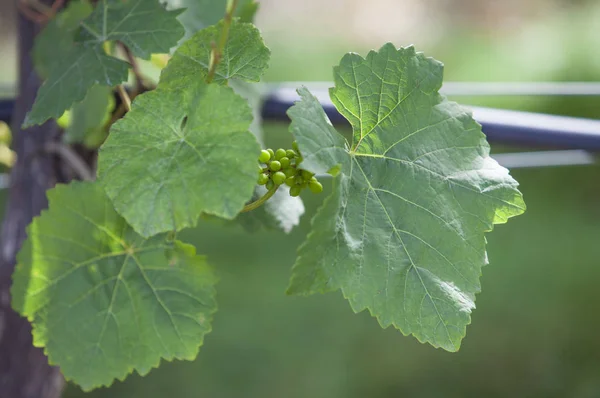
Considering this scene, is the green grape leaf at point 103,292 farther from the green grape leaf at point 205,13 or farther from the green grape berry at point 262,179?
the green grape leaf at point 205,13

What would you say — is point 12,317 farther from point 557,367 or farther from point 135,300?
point 557,367

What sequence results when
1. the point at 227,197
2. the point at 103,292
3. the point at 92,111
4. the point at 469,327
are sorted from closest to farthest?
1. the point at 227,197
2. the point at 103,292
3. the point at 92,111
4. the point at 469,327

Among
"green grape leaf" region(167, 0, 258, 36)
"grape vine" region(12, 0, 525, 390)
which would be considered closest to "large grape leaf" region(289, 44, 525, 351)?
"grape vine" region(12, 0, 525, 390)

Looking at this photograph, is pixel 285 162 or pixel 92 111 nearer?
pixel 285 162

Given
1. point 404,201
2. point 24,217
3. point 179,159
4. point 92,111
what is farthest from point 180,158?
point 24,217

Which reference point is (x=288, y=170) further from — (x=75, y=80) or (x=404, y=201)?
(x=75, y=80)

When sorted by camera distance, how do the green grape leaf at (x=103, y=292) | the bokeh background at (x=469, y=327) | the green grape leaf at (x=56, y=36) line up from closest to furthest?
the green grape leaf at (x=103, y=292), the green grape leaf at (x=56, y=36), the bokeh background at (x=469, y=327)

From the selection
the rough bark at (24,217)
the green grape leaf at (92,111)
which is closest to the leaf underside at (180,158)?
the green grape leaf at (92,111)
